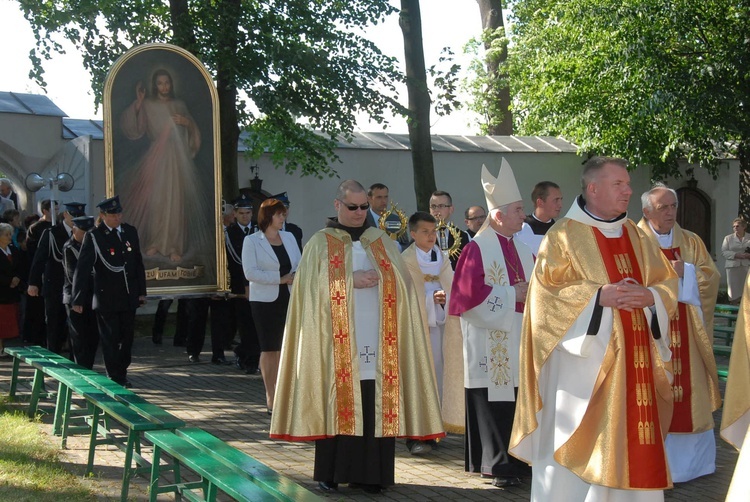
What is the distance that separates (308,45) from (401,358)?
1146cm

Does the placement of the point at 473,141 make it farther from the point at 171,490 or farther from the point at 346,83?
the point at 171,490

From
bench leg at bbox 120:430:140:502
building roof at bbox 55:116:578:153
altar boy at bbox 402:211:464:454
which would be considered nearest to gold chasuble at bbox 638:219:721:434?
altar boy at bbox 402:211:464:454

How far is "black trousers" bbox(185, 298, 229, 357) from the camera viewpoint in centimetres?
1213

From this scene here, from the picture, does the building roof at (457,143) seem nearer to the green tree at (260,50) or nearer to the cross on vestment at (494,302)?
the green tree at (260,50)

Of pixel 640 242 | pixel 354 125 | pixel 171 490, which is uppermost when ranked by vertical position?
pixel 354 125

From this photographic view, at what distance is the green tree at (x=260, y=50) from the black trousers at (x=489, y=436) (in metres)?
9.65

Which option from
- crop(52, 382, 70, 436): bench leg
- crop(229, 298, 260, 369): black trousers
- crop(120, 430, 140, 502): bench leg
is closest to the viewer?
crop(120, 430, 140, 502): bench leg

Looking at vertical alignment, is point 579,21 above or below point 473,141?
above

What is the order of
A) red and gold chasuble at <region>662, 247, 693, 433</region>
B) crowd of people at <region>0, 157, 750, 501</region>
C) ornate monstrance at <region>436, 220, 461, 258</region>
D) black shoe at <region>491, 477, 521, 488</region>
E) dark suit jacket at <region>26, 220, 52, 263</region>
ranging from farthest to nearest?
dark suit jacket at <region>26, 220, 52, 263</region> < ornate monstrance at <region>436, 220, 461, 258</region> < red and gold chasuble at <region>662, 247, 693, 433</region> < black shoe at <region>491, 477, 521, 488</region> < crowd of people at <region>0, 157, 750, 501</region>

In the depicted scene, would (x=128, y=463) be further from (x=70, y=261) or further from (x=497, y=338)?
(x=70, y=261)

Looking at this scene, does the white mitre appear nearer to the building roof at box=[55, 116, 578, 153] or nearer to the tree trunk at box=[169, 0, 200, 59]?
the tree trunk at box=[169, 0, 200, 59]

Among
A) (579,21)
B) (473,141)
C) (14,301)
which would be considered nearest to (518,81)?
(473,141)

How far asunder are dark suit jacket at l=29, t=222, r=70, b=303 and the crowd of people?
2.19 meters

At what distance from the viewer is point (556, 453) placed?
5.05 m
